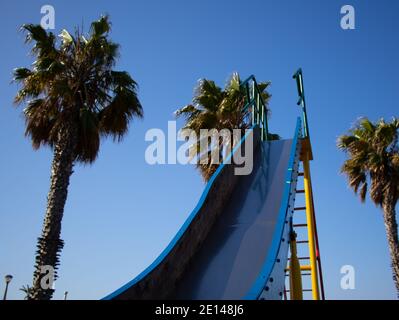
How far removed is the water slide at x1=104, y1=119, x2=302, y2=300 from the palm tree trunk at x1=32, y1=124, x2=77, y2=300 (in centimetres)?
400

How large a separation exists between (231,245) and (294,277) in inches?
57.2

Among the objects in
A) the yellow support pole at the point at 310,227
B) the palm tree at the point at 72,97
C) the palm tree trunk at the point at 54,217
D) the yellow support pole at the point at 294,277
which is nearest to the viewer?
the yellow support pole at the point at 294,277

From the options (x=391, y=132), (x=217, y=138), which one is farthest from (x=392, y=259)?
(x=217, y=138)

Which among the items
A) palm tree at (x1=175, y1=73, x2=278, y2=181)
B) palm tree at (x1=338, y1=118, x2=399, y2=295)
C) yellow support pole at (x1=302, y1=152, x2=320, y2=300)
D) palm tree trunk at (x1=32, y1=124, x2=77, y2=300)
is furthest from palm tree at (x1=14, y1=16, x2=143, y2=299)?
palm tree at (x1=338, y1=118, x2=399, y2=295)

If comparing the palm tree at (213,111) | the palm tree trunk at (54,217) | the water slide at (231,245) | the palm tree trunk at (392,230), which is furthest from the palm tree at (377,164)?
the palm tree trunk at (54,217)

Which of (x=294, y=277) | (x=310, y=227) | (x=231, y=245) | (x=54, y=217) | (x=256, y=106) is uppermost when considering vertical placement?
(x=256, y=106)

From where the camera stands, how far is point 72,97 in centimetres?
1030

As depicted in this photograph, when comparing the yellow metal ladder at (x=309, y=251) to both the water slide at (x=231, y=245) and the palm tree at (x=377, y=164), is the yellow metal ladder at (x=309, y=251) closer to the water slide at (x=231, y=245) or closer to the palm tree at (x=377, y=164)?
the water slide at (x=231, y=245)

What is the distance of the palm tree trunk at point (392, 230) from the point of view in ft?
44.2

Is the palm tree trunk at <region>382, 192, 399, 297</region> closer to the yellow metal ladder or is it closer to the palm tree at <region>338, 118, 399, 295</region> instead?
the palm tree at <region>338, 118, 399, 295</region>

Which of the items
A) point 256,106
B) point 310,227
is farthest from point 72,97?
point 310,227

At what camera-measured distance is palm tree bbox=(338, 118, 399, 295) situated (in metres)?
14.7

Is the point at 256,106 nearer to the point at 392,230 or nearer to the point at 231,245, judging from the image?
the point at 231,245

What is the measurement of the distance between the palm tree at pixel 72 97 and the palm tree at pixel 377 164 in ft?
32.5
